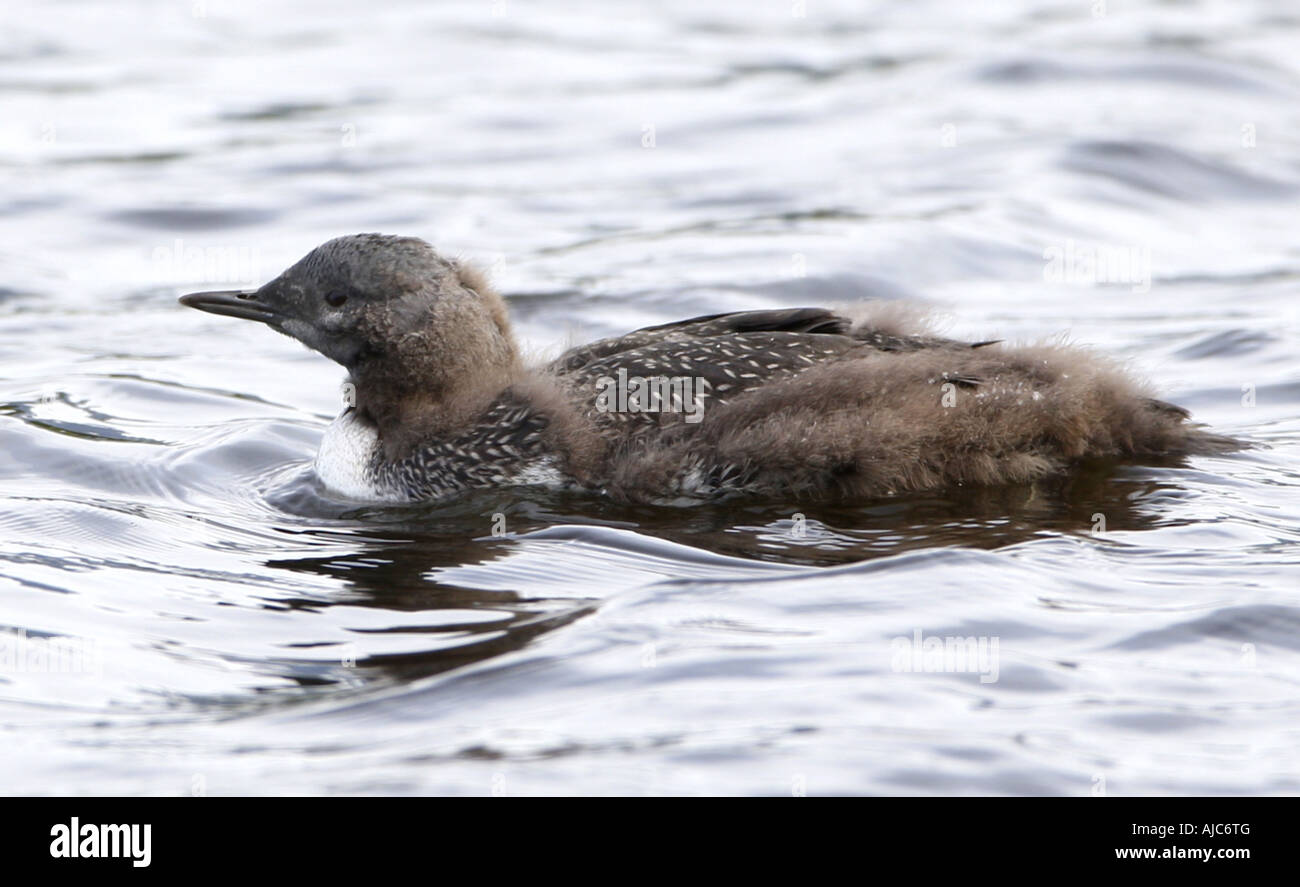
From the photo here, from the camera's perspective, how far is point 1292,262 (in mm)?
12273

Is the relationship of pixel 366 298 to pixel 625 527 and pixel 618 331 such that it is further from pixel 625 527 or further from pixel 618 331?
pixel 618 331

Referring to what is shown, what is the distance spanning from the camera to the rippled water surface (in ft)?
17.3

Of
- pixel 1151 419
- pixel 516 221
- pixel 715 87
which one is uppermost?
pixel 715 87

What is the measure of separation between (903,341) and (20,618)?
354 cm

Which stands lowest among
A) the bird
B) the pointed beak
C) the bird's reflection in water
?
the bird's reflection in water

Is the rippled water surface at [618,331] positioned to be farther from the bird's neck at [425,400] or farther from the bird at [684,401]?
the bird's neck at [425,400]

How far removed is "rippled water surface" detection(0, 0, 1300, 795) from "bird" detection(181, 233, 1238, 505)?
5.8 inches

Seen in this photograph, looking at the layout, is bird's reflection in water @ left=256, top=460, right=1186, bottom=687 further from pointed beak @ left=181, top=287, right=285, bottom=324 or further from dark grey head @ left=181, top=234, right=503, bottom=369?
pointed beak @ left=181, top=287, right=285, bottom=324

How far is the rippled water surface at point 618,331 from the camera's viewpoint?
207 inches

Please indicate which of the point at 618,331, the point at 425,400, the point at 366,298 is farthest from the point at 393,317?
the point at 618,331

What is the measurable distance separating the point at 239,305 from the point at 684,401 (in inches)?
77.2

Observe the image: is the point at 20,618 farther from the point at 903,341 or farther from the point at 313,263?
the point at 903,341

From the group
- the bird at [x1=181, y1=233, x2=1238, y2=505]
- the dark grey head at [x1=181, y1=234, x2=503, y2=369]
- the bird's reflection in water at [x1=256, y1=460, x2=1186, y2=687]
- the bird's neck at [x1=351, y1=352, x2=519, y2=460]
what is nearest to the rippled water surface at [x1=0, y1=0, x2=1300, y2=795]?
the bird's reflection in water at [x1=256, y1=460, x2=1186, y2=687]
